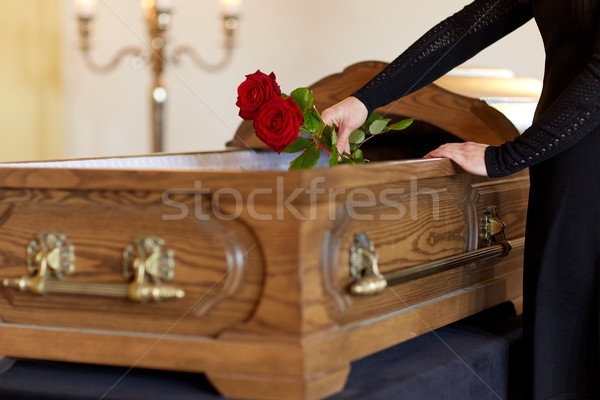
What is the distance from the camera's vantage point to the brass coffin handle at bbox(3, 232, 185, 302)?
132cm

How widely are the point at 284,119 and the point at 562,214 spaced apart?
1.76ft

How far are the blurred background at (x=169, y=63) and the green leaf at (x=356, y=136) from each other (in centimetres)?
202

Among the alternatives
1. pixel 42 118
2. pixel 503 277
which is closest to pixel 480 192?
pixel 503 277

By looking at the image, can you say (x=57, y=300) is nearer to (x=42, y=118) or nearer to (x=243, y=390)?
(x=243, y=390)

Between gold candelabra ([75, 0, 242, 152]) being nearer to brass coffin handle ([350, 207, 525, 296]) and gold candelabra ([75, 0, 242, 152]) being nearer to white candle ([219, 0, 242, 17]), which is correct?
Answer: white candle ([219, 0, 242, 17])

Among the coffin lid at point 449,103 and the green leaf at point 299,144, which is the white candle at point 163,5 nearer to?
the coffin lid at point 449,103

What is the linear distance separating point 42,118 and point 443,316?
361cm

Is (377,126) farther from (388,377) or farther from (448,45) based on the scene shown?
(388,377)

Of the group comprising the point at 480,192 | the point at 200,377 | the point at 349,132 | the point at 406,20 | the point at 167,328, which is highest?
the point at 406,20

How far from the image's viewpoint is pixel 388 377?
56.7 inches

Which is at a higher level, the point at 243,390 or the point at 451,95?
the point at 451,95

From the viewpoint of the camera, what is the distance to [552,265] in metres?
1.56

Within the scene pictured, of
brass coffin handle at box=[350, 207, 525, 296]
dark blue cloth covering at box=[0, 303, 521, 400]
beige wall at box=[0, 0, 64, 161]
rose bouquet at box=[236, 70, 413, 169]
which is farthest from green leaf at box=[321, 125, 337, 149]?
beige wall at box=[0, 0, 64, 161]

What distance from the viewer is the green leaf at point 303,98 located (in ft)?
5.36
